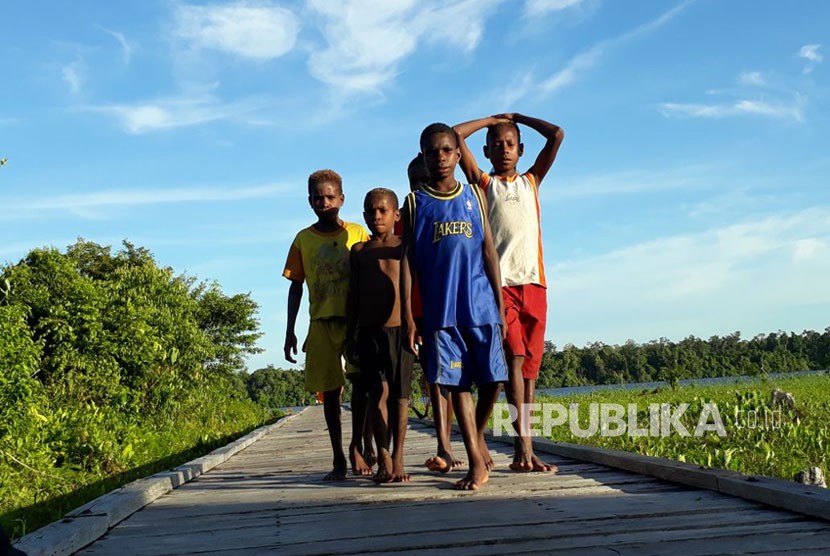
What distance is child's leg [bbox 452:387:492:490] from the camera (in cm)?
374

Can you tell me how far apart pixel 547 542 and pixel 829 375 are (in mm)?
18403

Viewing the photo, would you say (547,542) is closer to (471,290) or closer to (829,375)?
(471,290)

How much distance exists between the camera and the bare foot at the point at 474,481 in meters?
3.72

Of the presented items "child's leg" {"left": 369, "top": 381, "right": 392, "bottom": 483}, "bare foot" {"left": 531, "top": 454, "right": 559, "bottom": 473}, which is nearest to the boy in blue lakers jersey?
"bare foot" {"left": 531, "top": 454, "right": 559, "bottom": 473}

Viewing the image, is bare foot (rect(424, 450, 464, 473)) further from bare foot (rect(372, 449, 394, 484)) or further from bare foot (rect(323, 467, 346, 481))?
bare foot (rect(323, 467, 346, 481))

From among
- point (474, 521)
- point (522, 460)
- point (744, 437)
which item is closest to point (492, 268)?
point (522, 460)

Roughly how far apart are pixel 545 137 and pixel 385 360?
1650mm

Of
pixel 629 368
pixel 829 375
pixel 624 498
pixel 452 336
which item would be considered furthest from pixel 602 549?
pixel 629 368

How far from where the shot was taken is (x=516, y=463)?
14.8ft

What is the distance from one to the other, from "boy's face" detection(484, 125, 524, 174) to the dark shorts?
1140 mm

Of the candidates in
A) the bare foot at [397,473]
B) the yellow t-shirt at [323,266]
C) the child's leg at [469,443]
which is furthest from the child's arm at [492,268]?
the yellow t-shirt at [323,266]

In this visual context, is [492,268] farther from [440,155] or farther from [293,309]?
[293,309]

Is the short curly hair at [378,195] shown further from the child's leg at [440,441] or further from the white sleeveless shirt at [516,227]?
the child's leg at [440,441]

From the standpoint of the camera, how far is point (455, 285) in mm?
3959
